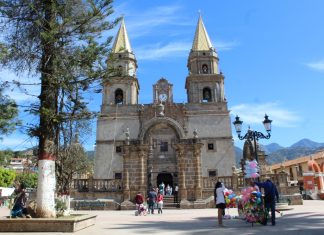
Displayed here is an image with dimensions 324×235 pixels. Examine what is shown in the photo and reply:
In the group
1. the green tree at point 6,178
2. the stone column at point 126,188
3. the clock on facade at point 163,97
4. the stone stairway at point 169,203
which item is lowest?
the stone stairway at point 169,203

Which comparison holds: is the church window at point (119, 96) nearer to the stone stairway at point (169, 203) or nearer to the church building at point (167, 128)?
the church building at point (167, 128)

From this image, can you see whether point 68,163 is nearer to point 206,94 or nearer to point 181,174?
point 181,174

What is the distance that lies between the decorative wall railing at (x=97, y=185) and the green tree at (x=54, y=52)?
11.8 metres

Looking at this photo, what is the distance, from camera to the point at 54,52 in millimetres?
9852

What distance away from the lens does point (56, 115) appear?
31.1 ft

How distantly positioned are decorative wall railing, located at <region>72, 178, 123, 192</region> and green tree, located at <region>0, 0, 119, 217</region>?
11762 mm

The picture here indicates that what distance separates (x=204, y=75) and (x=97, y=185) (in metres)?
22.3

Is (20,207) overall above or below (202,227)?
above

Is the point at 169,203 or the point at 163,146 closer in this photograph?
the point at 169,203

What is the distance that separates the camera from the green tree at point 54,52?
954 cm

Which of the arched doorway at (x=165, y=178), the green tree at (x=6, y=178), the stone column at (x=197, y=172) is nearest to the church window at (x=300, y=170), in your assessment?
the arched doorway at (x=165, y=178)

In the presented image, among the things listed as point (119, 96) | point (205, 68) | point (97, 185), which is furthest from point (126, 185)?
point (205, 68)

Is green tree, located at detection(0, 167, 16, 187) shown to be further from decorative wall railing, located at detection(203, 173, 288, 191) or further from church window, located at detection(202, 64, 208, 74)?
decorative wall railing, located at detection(203, 173, 288, 191)

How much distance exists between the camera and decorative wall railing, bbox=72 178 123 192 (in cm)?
2119
